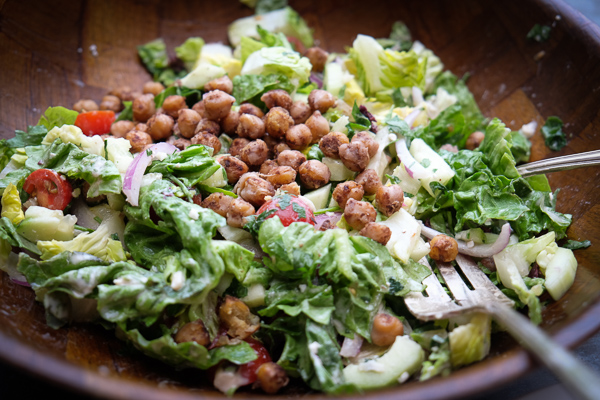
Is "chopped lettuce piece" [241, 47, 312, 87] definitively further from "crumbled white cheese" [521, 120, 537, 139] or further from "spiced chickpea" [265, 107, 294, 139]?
"crumbled white cheese" [521, 120, 537, 139]

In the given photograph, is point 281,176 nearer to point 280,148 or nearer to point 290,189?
point 290,189

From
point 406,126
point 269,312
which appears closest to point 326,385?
point 269,312

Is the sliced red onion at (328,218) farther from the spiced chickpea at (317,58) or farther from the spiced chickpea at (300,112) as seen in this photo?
the spiced chickpea at (317,58)

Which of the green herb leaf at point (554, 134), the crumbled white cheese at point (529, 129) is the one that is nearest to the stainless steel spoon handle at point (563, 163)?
the green herb leaf at point (554, 134)

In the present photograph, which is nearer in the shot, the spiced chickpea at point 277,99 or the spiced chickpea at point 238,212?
the spiced chickpea at point 238,212

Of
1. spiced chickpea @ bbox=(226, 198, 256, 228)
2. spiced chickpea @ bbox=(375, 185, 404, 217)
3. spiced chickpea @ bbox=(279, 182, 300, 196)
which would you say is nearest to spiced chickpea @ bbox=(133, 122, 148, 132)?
spiced chickpea @ bbox=(226, 198, 256, 228)

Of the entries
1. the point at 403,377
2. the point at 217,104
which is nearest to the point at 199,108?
the point at 217,104
